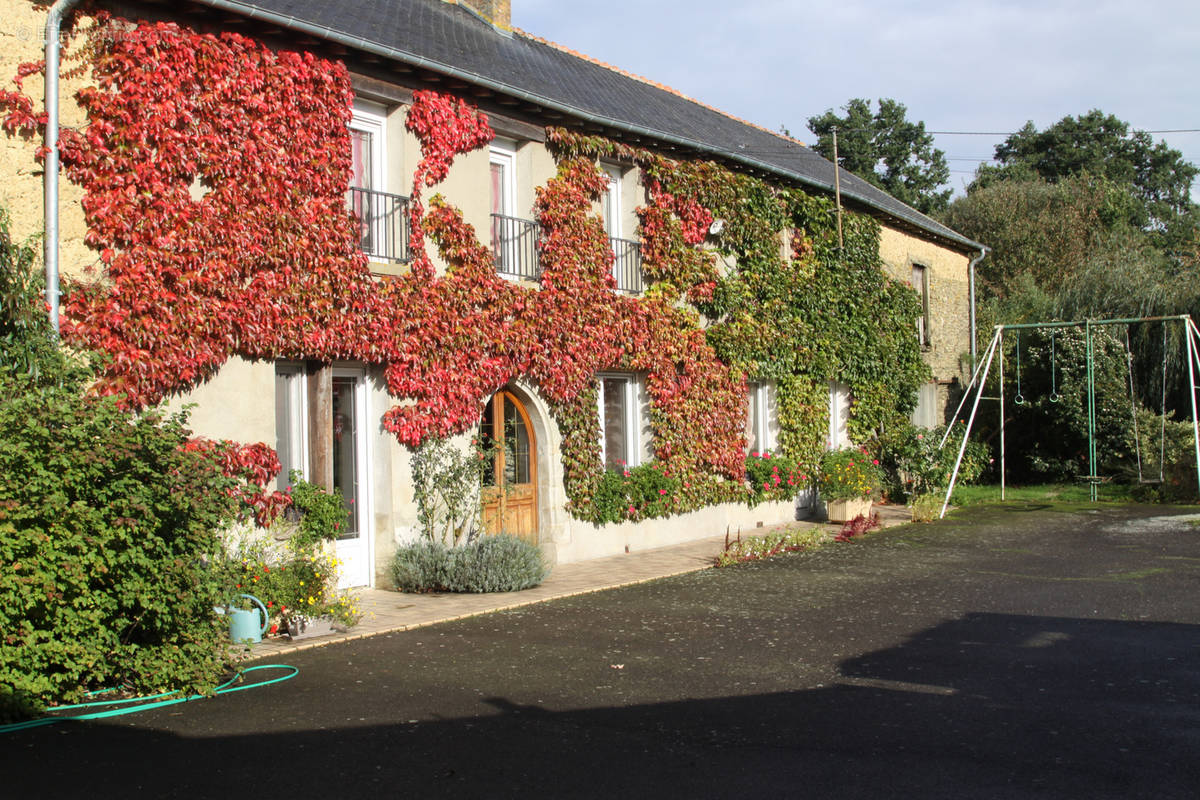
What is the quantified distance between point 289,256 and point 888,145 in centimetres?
4426

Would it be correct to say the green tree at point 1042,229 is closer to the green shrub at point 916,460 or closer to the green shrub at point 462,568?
the green shrub at point 916,460

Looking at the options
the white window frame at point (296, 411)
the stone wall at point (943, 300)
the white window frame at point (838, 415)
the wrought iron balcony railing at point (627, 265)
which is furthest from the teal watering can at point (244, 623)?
the stone wall at point (943, 300)

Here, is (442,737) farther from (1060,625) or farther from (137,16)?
(137,16)

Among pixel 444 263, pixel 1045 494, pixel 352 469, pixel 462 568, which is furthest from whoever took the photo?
pixel 1045 494

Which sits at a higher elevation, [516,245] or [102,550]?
[516,245]

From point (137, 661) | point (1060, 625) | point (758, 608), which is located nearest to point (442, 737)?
point (137, 661)

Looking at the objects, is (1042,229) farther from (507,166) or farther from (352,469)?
(352,469)

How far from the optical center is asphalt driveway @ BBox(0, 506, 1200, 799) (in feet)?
15.8

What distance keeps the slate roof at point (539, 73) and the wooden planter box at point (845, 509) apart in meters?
4.97

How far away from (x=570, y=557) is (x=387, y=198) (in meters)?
4.58

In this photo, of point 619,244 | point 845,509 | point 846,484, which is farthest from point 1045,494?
point 619,244

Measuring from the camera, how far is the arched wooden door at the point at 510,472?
11.9 meters

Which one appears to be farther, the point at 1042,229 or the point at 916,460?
the point at 1042,229

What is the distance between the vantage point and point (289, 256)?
9570mm
